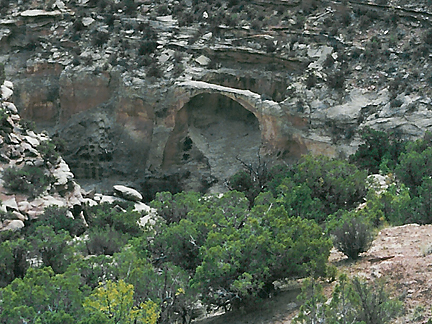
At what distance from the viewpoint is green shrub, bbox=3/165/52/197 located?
2023 cm

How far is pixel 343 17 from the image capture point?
2991 cm

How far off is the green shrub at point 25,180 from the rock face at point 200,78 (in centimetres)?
945

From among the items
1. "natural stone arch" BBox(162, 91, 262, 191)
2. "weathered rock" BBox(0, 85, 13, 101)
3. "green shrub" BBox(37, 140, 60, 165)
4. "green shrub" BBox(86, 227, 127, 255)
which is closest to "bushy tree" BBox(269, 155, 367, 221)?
"green shrub" BBox(86, 227, 127, 255)

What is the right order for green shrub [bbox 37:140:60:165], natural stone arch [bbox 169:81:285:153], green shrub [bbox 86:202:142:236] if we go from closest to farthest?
green shrub [bbox 86:202:142:236] → green shrub [bbox 37:140:60:165] → natural stone arch [bbox 169:81:285:153]

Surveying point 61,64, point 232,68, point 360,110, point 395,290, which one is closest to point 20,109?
point 61,64

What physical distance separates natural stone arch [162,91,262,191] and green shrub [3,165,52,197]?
33.4ft

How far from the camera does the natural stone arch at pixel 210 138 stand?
30.2 m

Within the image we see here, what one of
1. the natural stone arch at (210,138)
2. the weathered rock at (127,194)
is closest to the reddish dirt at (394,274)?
the weathered rock at (127,194)

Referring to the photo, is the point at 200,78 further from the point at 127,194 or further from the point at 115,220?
the point at 115,220

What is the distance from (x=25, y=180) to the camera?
20.4 m

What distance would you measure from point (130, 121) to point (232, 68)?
4859 mm

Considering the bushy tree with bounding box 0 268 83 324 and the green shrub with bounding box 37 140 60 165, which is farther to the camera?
the green shrub with bounding box 37 140 60 165

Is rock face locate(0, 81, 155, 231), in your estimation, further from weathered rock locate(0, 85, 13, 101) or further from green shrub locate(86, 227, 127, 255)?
green shrub locate(86, 227, 127, 255)

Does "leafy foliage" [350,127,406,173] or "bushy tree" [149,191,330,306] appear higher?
"bushy tree" [149,191,330,306]
